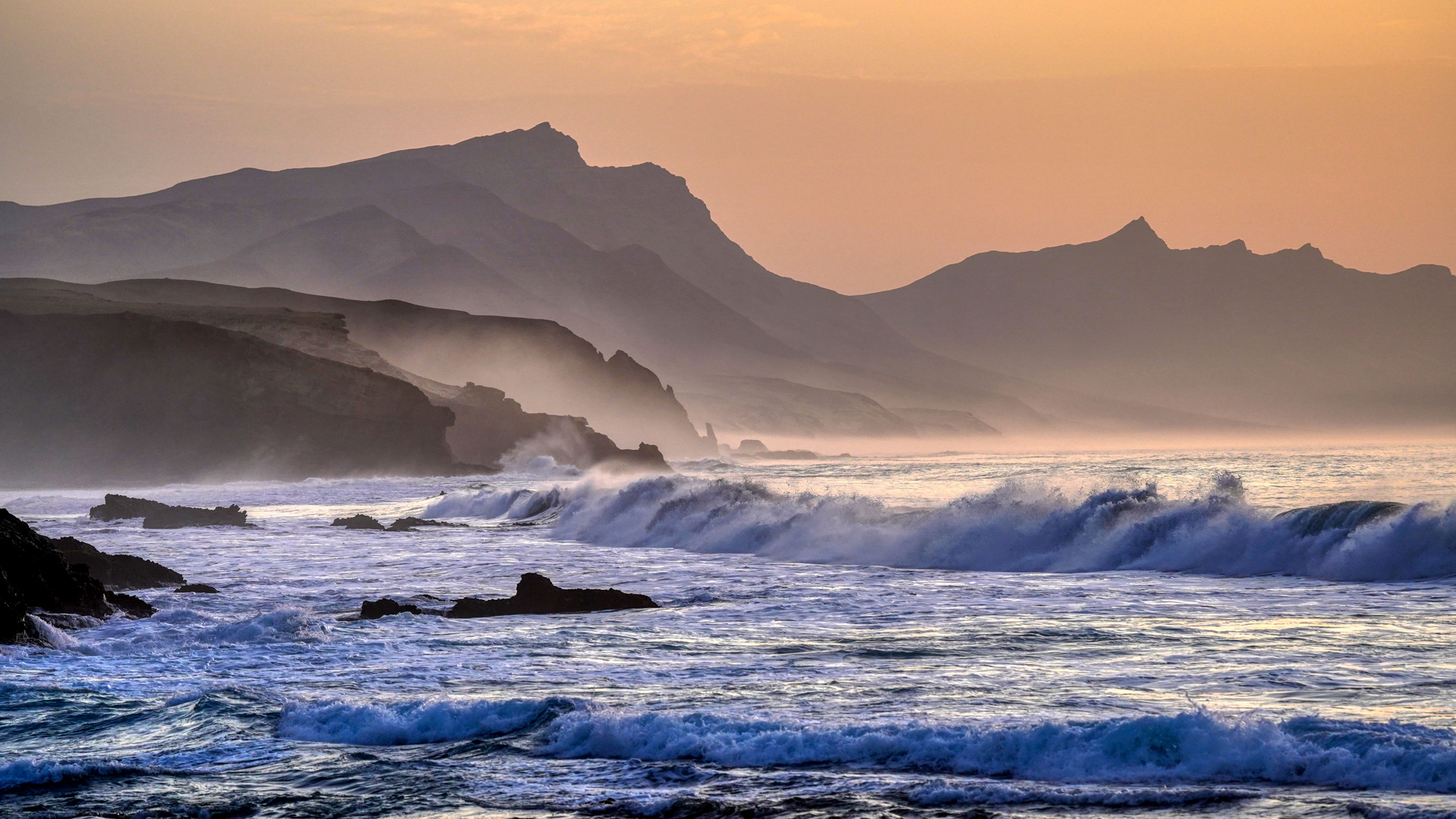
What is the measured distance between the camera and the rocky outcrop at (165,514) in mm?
35344

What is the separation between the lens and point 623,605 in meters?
16.6

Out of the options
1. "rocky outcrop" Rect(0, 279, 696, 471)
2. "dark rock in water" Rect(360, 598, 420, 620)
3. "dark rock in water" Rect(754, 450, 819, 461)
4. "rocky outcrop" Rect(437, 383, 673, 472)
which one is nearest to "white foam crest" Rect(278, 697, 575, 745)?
"dark rock in water" Rect(360, 598, 420, 620)

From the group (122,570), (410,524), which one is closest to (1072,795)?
(122,570)

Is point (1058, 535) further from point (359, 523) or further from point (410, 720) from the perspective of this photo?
point (359, 523)

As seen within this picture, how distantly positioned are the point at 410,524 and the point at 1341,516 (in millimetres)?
25337

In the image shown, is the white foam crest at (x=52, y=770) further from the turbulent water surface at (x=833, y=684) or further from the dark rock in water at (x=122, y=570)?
the dark rock in water at (x=122, y=570)

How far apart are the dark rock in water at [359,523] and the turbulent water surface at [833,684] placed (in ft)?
32.5

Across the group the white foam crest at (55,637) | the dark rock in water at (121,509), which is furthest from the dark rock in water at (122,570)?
the dark rock in water at (121,509)

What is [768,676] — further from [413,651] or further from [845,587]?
[845,587]

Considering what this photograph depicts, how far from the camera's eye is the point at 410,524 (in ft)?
118

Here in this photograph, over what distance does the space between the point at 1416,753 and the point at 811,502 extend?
22.7 meters

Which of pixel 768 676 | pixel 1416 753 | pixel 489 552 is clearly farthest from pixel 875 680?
pixel 489 552

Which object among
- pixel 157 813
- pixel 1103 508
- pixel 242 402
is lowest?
pixel 157 813

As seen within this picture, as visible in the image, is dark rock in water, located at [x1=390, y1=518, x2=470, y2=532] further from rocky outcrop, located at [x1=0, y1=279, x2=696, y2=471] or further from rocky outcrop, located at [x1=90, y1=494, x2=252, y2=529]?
rocky outcrop, located at [x1=0, y1=279, x2=696, y2=471]
